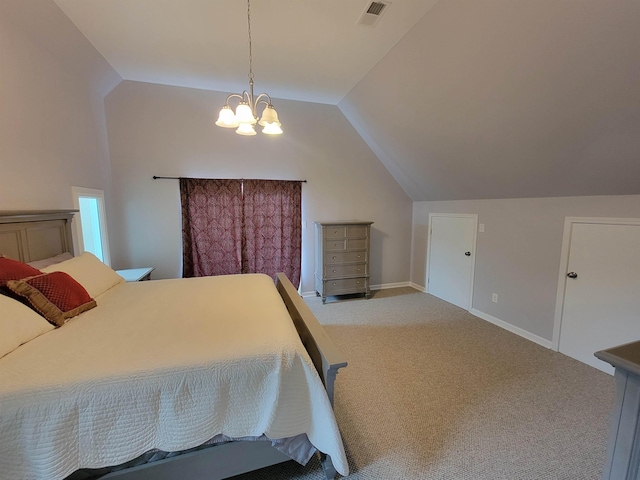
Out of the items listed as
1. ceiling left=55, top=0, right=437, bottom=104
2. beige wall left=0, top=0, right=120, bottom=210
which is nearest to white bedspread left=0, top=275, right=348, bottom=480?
beige wall left=0, top=0, right=120, bottom=210

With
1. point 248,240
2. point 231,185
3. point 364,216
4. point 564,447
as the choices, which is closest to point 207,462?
point 564,447

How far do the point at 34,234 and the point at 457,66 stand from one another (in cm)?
376

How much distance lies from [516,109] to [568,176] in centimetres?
85

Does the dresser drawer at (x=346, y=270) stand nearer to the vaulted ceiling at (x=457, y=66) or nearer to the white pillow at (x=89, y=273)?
the vaulted ceiling at (x=457, y=66)

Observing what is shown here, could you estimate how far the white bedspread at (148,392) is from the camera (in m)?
1.07

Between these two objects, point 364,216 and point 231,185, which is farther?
point 364,216

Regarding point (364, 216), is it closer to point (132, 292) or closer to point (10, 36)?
point (132, 292)

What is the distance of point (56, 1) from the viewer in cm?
208

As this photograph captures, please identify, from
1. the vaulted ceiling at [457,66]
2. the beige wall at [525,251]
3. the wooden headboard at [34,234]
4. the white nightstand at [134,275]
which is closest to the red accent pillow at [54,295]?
the wooden headboard at [34,234]

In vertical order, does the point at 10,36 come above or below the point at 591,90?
above

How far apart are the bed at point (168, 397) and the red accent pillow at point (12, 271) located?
9.5 inches

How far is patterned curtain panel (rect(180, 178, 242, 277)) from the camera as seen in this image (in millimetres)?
3836

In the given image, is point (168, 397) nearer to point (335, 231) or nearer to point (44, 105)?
point (44, 105)

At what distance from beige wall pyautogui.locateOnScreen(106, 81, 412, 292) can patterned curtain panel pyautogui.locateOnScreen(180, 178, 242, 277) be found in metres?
0.14
